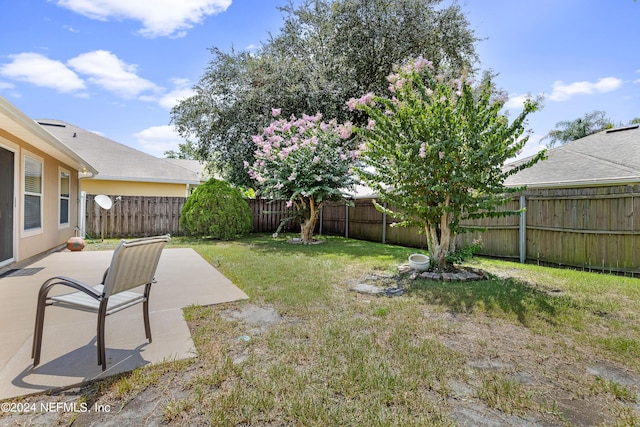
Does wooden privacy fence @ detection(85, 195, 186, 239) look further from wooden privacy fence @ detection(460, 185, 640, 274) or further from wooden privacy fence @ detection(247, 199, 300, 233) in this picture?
wooden privacy fence @ detection(460, 185, 640, 274)

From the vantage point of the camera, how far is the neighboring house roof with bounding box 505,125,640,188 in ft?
22.8

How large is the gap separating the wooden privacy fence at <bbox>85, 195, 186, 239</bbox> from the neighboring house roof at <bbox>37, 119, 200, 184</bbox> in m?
1.23

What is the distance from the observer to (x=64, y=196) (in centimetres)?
970

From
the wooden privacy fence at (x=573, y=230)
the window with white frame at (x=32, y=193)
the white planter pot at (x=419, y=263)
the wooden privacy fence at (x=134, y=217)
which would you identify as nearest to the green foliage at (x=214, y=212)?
the wooden privacy fence at (x=134, y=217)

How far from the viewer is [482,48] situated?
1345 centimetres

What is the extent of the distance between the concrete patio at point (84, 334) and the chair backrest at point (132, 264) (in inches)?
23.1

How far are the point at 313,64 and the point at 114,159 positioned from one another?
31.5 feet

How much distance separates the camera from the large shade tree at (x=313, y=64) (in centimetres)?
1234

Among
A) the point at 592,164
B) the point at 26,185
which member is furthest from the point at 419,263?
the point at 26,185

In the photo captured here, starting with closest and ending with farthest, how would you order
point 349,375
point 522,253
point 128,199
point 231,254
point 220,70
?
1. point 349,375
2. point 522,253
3. point 231,254
4. point 128,199
5. point 220,70

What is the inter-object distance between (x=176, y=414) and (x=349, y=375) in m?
1.18

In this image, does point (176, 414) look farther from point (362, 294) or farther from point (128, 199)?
point (128, 199)

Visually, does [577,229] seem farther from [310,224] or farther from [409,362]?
[310,224]

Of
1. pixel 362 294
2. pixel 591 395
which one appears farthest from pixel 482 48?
pixel 591 395
